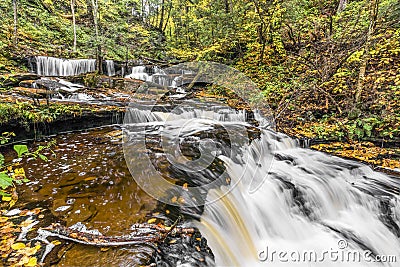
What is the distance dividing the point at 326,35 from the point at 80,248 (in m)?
11.5

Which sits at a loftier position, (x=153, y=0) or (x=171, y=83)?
(x=153, y=0)

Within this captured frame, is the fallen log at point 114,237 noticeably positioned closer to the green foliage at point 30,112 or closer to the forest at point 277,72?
the forest at point 277,72

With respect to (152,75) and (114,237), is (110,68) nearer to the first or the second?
(152,75)

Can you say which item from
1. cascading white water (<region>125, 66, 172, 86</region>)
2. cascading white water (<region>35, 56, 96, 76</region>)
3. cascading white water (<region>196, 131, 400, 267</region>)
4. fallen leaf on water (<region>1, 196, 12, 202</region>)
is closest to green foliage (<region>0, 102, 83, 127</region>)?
fallen leaf on water (<region>1, 196, 12, 202</region>)

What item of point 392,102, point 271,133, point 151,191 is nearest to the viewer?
point 151,191

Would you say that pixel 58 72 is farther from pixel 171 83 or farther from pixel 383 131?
pixel 383 131

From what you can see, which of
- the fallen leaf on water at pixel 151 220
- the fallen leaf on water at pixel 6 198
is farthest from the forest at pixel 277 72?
the fallen leaf on water at pixel 151 220

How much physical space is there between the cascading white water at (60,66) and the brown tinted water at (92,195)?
31.2 feet

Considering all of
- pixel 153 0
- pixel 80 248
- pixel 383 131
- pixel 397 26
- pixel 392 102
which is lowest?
pixel 80 248

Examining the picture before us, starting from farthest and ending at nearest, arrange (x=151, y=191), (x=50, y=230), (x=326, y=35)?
1. (x=326, y=35)
2. (x=151, y=191)
3. (x=50, y=230)

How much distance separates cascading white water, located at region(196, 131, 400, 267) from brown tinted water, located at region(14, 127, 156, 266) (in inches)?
37.5

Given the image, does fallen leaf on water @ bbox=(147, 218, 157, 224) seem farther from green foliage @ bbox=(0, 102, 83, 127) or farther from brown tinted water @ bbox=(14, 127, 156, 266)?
green foliage @ bbox=(0, 102, 83, 127)

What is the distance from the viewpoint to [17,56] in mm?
11484

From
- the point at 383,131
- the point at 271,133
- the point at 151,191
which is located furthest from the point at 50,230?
the point at 383,131
